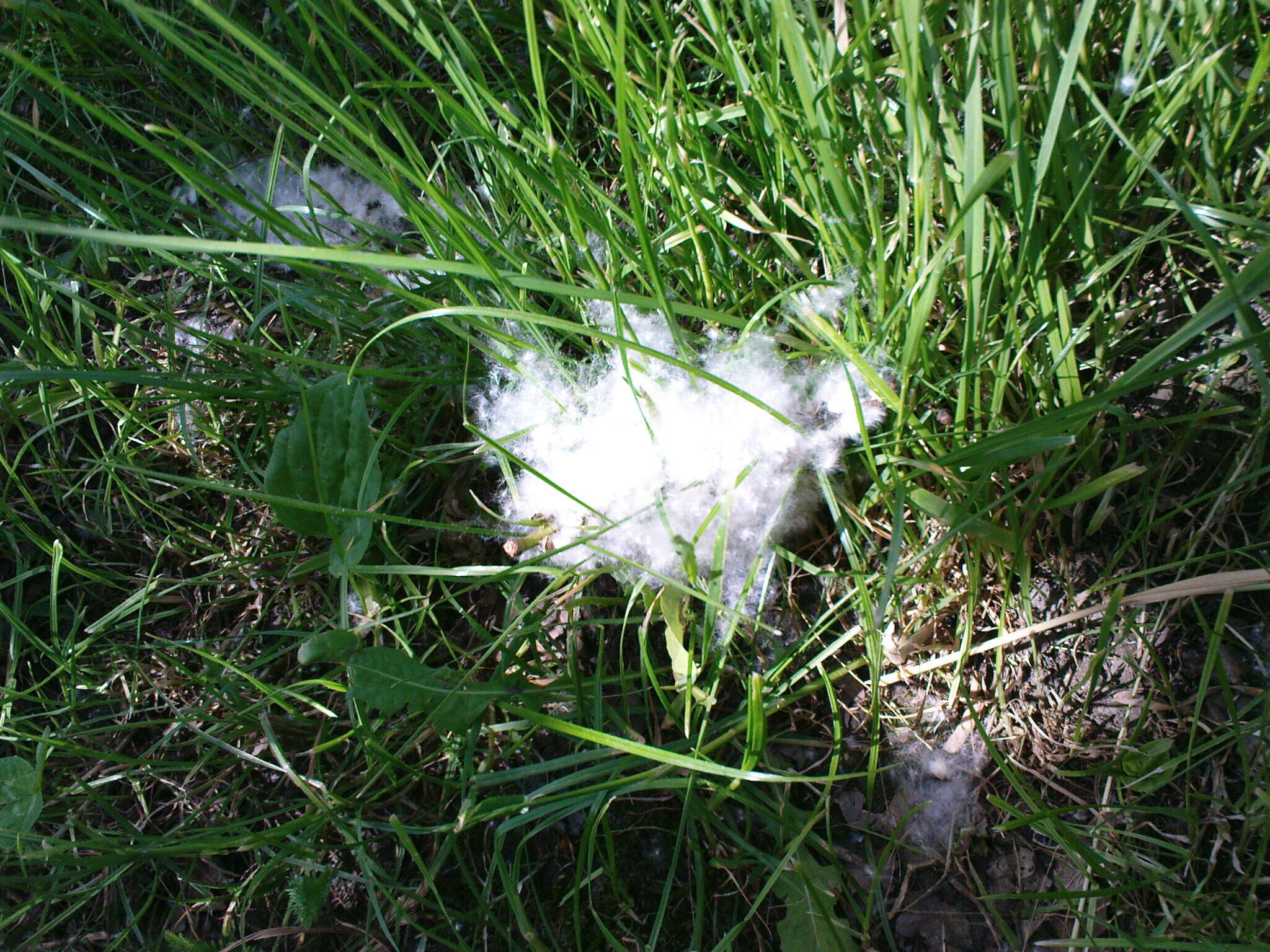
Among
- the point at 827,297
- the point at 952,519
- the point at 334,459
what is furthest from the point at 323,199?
the point at 952,519

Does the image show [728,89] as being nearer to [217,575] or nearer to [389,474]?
[389,474]

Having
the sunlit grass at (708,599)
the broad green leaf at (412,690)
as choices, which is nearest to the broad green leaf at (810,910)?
the sunlit grass at (708,599)

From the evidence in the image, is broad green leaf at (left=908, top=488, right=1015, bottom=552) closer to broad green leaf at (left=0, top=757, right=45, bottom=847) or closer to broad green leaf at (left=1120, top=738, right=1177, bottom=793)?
broad green leaf at (left=1120, top=738, right=1177, bottom=793)

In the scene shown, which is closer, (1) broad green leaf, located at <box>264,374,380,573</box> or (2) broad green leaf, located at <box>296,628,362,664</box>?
(2) broad green leaf, located at <box>296,628,362,664</box>

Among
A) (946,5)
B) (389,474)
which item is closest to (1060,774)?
(946,5)

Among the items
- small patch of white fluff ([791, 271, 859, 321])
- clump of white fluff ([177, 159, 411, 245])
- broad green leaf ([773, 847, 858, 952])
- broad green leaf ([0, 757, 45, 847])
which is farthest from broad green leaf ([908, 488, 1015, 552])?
broad green leaf ([0, 757, 45, 847])

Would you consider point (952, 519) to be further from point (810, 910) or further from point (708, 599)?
point (810, 910)
